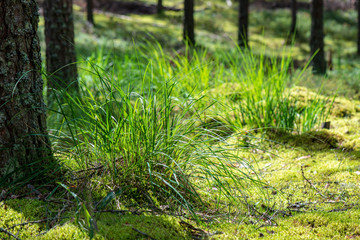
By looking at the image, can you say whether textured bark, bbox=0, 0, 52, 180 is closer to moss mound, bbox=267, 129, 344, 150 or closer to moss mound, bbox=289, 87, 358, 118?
moss mound, bbox=267, 129, 344, 150

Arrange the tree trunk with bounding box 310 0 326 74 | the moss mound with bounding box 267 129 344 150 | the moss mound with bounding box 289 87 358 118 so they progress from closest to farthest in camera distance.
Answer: the moss mound with bounding box 267 129 344 150 → the moss mound with bounding box 289 87 358 118 → the tree trunk with bounding box 310 0 326 74

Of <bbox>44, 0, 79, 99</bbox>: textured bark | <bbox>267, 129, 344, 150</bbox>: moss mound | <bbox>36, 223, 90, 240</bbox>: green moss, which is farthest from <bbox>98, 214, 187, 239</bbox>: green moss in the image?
<bbox>44, 0, 79, 99</bbox>: textured bark

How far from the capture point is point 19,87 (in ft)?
7.02

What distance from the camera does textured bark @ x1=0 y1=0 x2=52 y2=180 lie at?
2070 mm

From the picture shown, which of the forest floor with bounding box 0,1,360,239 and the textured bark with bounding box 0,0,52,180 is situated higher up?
the textured bark with bounding box 0,0,52,180

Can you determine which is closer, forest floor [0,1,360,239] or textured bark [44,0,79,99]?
forest floor [0,1,360,239]

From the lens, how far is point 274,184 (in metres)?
2.73

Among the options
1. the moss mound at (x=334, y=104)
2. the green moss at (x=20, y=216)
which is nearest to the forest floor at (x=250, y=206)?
the green moss at (x=20, y=216)

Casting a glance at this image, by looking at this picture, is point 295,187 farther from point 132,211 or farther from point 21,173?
point 21,173

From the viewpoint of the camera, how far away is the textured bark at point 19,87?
207 cm

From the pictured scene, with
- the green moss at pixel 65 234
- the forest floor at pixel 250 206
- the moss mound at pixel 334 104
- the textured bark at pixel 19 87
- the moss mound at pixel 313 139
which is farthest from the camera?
the moss mound at pixel 334 104

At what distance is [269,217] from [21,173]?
176 cm

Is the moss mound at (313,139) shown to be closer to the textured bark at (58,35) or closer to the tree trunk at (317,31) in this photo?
the textured bark at (58,35)

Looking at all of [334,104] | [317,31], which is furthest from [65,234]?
[317,31]
